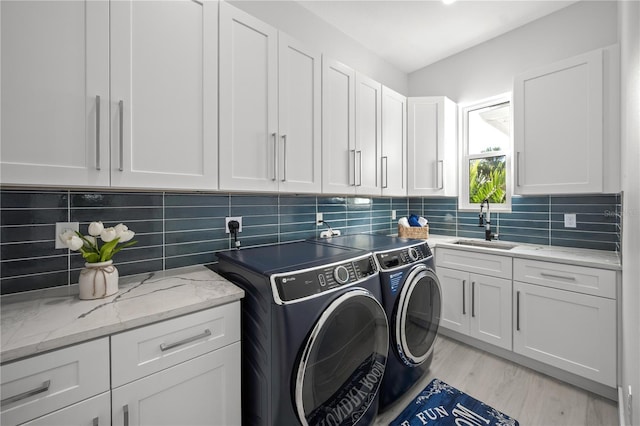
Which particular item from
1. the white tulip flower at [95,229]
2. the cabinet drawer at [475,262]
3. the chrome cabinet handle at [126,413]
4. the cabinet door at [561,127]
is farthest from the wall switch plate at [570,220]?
the white tulip flower at [95,229]

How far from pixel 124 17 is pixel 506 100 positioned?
305cm

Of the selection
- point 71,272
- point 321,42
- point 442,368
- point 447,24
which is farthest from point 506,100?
point 71,272

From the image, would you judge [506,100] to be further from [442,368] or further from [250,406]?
[250,406]

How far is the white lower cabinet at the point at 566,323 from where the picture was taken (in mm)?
1691

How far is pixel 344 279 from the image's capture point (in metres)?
1.33

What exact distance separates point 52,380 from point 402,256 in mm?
1649

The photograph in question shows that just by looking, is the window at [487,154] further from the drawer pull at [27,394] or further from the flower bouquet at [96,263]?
the drawer pull at [27,394]

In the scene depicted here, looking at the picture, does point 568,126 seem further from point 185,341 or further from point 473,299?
point 185,341

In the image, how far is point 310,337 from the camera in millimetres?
1138

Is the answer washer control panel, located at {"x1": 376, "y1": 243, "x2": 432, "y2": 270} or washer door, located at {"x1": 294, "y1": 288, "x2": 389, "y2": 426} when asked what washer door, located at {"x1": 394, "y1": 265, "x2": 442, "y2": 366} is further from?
washer door, located at {"x1": 294, "y1": 288, "x2": 389, "y2": 426}

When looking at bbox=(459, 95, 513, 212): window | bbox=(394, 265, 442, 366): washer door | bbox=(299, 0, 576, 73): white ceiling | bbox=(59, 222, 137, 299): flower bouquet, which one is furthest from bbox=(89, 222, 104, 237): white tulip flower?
bbox=(459, 95, 513, 212): window

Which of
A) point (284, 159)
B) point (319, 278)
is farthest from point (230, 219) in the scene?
point (319, 278)

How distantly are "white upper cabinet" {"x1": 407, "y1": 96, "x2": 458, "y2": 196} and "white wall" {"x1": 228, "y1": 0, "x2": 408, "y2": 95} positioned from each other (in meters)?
0.57

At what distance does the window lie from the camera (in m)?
2.65
